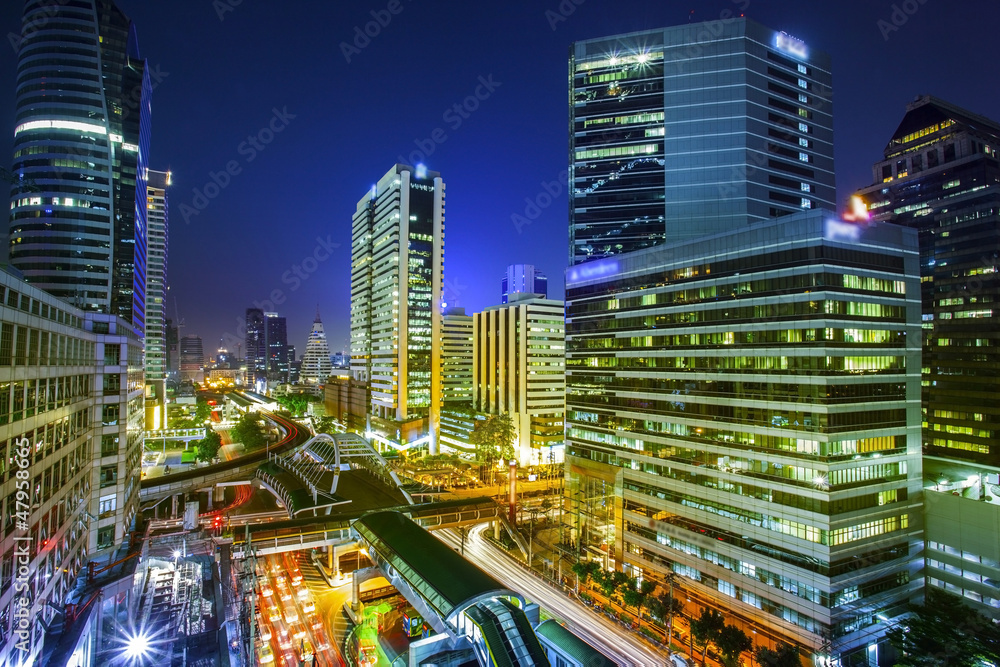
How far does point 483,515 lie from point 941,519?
4484cm

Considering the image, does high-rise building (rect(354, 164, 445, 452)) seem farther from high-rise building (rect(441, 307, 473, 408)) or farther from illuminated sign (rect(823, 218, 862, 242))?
illuminated sign (rect(823, 218, 862, 242))

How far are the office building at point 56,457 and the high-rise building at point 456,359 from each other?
10115 centimetres

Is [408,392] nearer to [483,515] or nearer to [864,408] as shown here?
[483,515]

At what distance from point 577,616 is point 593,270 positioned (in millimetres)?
41577

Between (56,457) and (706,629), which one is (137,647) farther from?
(706,629)

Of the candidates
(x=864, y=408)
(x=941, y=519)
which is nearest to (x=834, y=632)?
(x=941, y=519)

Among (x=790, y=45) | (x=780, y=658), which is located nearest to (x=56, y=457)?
(x=780, y=658)

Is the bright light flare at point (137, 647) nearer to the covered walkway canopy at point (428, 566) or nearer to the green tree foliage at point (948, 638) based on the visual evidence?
the covered walkway canopy at point (428, 566)

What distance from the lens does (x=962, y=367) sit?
82688 millimetres

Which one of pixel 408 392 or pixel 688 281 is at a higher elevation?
pixel 688 281

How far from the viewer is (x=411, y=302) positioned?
132875 mm

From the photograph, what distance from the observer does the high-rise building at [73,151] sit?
312 ft

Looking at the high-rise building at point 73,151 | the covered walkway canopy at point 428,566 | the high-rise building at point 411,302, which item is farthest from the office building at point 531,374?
the high-rise building at point 73,151

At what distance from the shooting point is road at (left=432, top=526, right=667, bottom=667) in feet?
126
